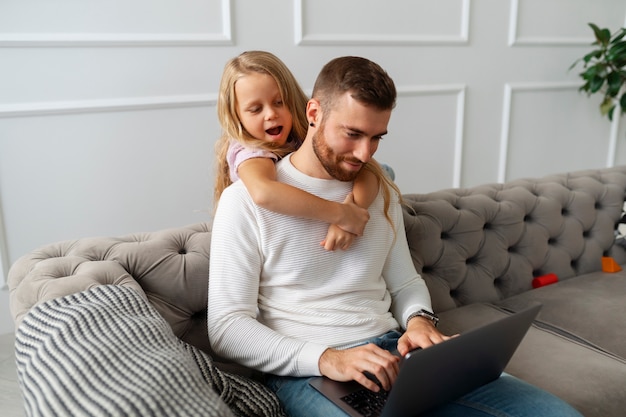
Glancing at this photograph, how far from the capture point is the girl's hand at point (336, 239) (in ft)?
3.94

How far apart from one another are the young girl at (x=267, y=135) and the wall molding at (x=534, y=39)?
2268mm

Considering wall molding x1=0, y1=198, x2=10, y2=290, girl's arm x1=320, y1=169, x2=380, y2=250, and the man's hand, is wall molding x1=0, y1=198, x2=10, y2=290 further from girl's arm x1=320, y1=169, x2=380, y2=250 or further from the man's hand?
the man's hand

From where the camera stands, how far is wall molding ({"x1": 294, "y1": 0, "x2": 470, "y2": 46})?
261 centimetres

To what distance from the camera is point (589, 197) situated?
2.09m

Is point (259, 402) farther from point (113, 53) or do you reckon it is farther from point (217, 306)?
point (113, 53)

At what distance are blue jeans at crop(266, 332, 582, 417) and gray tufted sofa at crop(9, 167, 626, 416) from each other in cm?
21

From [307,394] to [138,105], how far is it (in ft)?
5.35

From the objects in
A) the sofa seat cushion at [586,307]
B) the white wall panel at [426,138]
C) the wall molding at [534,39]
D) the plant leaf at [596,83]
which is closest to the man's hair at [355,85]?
the sofa seat cushion at [586,307]

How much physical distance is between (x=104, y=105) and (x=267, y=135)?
45.8 inches

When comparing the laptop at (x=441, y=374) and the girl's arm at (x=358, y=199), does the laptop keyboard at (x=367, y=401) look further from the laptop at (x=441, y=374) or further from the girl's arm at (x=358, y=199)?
the girl's arm at (x=358, y=199)

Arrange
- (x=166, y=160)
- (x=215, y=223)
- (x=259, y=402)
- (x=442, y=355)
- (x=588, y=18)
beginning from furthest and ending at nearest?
(x=588, y=18) → (x=166, y=160) → (x=215, y=223) → (x=259, y=402) → (x=442, y=355)

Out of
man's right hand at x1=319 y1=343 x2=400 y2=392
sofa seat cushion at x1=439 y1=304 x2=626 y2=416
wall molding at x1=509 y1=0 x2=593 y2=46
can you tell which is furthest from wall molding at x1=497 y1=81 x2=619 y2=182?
man's right hand at x1=319 y1=343 x2=400 y2=392

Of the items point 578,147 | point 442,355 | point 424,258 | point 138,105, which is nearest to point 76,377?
point 442,355

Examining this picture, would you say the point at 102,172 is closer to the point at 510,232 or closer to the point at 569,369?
the point at 510,232
